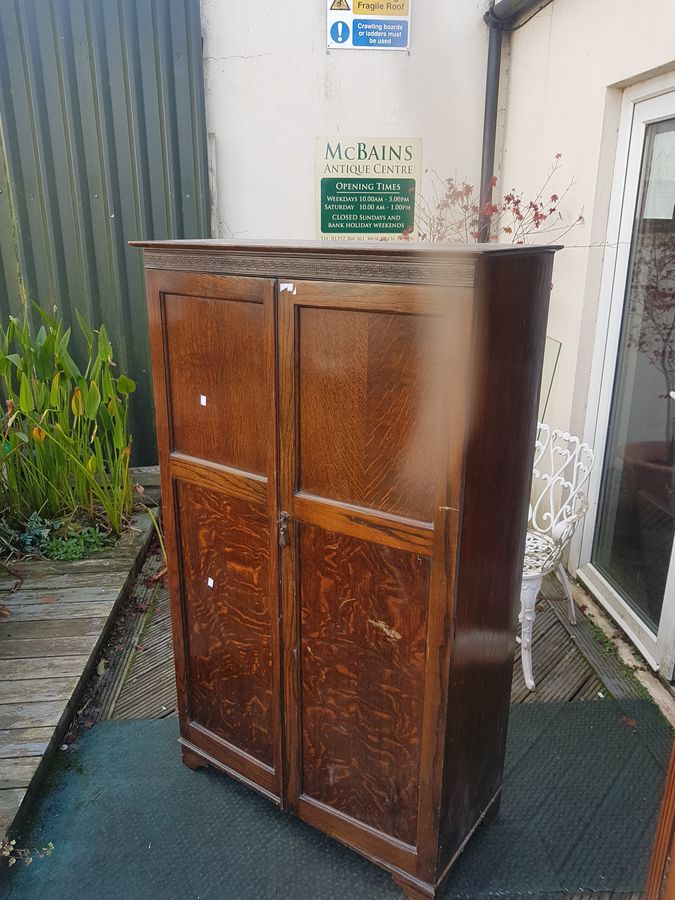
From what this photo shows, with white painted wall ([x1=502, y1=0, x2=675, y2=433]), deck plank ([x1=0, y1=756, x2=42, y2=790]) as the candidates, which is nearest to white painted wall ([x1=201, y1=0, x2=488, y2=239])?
white painted wall ([x1=502, y1=0, x2=675, y2=433])

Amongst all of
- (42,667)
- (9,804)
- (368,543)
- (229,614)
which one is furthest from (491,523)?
(42,667)

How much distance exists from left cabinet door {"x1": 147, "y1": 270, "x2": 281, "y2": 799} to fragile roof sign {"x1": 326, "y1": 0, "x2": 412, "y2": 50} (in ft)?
8.54

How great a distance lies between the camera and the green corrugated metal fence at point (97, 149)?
3.60m

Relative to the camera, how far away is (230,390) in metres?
1.82

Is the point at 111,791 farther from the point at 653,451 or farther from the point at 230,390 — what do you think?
the point at 653,451

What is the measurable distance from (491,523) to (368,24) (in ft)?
10.6

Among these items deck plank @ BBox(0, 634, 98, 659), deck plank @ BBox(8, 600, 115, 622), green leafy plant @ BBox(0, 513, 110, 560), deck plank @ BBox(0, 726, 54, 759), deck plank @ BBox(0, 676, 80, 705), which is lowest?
deck plank @ BBox(0, 726, 54, 759)

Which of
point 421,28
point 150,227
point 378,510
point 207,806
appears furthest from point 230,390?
point 421,28

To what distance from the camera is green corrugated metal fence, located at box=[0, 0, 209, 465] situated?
3.60m

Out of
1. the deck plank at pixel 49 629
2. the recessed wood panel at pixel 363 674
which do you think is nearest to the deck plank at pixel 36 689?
the deck plank at pixel 49 629

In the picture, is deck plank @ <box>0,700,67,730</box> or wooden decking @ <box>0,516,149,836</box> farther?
deck plank @ <box>0,700,67,730</box>

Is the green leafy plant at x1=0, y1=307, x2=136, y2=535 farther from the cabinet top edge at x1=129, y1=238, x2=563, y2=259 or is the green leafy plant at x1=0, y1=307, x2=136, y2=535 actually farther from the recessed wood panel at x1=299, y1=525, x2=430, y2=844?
the recessed wood panel at x1=299, y1=525, x2=430, y2=844

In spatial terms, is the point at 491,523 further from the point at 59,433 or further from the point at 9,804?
the point at 59,433

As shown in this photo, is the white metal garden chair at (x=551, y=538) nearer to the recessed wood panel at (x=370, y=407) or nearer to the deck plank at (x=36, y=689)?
the recessed wood panel at (x=370, y=407)
